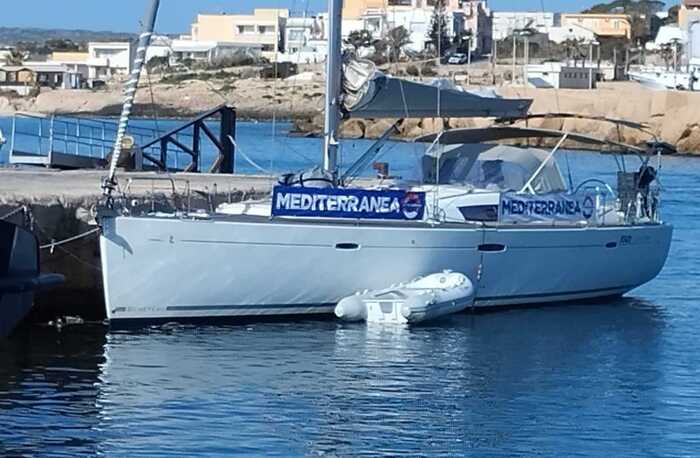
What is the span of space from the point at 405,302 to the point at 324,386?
145 inches

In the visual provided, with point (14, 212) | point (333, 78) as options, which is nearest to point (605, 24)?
point (333, 78)

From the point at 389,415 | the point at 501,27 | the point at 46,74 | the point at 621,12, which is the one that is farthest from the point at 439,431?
the point at 621,12

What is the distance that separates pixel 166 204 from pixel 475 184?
478 centimetres

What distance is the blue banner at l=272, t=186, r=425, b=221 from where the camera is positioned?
21500mm

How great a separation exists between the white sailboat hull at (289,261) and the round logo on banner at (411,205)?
28 cm

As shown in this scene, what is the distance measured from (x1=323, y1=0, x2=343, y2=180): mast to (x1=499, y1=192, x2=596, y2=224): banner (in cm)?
251

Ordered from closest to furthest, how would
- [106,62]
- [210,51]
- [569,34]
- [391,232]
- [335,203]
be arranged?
1. [335,203]
2. [391,232]
3. [569,34]
4. [210,51]
5. [106,62]

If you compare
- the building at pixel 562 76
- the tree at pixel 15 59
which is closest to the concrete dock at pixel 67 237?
the building at pixel 562 76

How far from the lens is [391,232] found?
21.8 metres

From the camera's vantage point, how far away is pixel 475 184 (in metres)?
24.6

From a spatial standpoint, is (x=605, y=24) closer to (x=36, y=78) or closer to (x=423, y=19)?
(x=36, y=78)

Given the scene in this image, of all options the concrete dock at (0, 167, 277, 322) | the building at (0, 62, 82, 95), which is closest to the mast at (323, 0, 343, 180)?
the concrete dock at (0, 167, 277, 322)

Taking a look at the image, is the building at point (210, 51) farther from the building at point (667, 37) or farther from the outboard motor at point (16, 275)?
the outboard motor at point (16, 275)

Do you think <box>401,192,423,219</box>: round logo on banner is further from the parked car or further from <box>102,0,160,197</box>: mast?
the parked car
